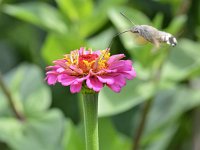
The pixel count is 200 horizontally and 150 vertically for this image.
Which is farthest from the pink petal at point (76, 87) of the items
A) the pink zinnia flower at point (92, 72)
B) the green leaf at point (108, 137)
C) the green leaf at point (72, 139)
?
the green leaf at point (108, 137)

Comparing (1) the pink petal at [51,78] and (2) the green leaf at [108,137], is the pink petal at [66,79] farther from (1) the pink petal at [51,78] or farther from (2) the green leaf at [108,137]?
(2) the green leaf at [108,137]

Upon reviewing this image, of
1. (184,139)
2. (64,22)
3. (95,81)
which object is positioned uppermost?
(95,81)

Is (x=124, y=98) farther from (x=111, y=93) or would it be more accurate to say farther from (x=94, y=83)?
(x=94, y=83)

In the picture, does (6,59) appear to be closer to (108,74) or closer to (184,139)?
(184,139)

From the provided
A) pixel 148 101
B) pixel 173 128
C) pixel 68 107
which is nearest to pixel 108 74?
pixel 148 101

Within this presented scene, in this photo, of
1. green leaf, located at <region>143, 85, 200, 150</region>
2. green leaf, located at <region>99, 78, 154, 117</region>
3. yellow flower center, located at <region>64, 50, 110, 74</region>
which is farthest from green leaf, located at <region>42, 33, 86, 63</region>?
yellow flower center, located at <region>64, 50, 110, 74</region>

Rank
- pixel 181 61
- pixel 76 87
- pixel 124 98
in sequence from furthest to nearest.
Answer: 1. pixel 181 61
2. pixel 124 98
3. pixel 76 87

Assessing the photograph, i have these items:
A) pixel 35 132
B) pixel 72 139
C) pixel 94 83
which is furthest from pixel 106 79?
pixel 35 132
